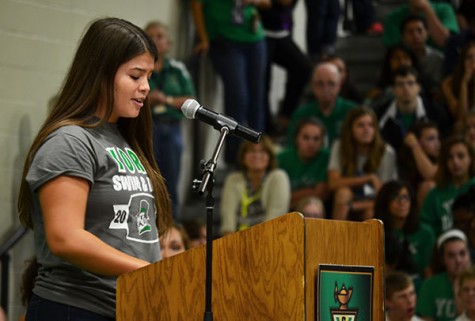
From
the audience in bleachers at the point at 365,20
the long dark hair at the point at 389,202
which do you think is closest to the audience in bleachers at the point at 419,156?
the long dark hair at the point at 389,202

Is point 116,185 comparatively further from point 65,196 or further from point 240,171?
point 240,171

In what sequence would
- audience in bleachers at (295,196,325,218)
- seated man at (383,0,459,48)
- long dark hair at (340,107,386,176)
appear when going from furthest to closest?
1. seated man at (383,0,459,48)
2. long dark hair at (340,107,386,176)
3. audience in bleachers at (295,196,325,218)

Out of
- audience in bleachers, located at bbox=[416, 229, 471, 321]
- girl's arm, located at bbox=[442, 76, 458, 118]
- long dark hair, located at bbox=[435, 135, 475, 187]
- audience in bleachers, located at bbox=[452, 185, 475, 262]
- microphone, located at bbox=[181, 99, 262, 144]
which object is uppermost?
microphone, located at bbox=[181, 99, 262, 144]

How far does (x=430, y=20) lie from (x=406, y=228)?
9.91 ft

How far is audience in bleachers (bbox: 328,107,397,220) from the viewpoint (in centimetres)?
786

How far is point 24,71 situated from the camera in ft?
21.1

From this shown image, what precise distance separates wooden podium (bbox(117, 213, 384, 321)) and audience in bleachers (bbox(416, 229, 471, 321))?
4.00 m

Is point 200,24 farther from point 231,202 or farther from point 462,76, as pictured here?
point 462,76

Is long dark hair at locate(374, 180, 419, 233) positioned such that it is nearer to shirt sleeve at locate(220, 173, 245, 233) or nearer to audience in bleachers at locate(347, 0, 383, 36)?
shirt sleeve at locate(220, 173, 245, 233)

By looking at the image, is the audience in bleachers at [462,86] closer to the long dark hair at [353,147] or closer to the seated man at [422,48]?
the seated man at [422,48]

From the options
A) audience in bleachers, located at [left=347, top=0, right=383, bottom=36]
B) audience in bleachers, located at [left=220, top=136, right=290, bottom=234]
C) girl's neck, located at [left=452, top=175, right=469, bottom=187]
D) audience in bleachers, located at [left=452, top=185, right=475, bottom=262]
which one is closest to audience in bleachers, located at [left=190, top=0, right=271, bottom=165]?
audience in bleachers, located at [left=220, top=136, right=290, bottom=234]

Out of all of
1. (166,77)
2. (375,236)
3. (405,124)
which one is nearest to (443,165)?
(405,124)

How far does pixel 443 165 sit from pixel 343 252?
4993 mm

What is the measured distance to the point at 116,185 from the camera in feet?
10.3
